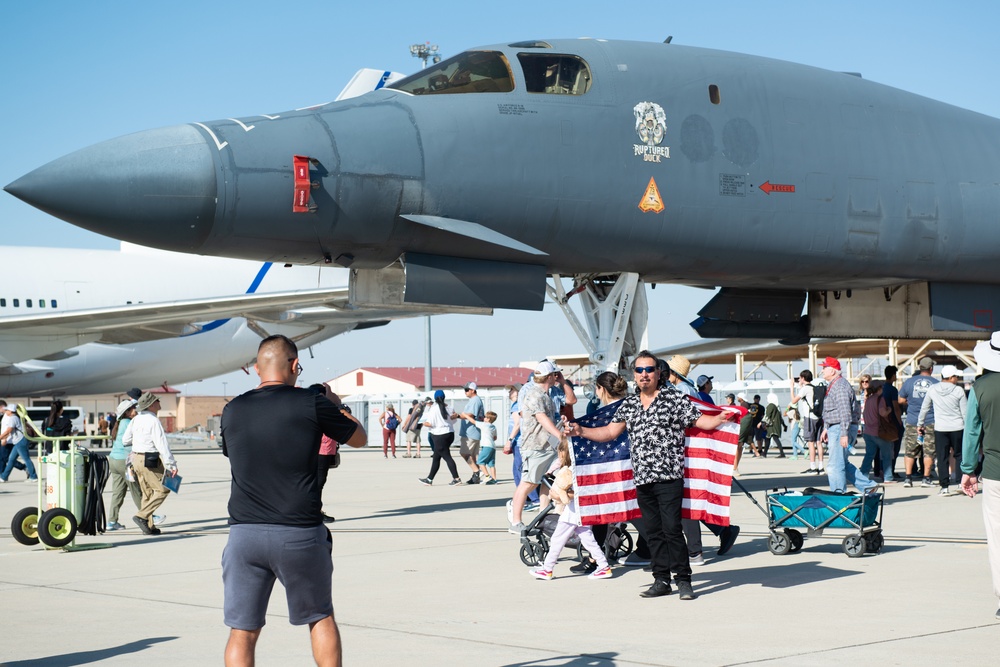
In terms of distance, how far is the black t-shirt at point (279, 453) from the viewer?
4617 millimetres

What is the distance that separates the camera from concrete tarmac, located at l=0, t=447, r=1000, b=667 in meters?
5.83

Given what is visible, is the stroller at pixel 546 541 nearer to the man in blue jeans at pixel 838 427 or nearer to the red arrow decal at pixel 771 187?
the man in blue jeans at pixel 838 427

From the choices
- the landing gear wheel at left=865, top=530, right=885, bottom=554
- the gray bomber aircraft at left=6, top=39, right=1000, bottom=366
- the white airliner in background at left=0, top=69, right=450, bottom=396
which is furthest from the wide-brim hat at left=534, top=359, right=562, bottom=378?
the white airliner in background at left=0, top=69, right=450, bottom=396

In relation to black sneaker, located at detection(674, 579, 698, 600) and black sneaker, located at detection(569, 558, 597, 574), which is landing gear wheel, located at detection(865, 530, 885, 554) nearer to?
black sneaker, located at detection(569, 558, 597, 574)

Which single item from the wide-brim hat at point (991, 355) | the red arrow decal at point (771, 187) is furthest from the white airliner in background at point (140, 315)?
the wide-brim hat at point (991, 355)

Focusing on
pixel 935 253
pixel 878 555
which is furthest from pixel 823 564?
pixel 935 253

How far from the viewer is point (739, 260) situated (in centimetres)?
1208

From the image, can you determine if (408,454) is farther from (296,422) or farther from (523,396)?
(296,422)

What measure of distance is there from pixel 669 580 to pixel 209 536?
617 centimetres

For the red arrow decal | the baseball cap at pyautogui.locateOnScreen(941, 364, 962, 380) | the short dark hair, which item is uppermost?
the red arrow decal

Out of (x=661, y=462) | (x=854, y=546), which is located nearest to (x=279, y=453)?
(x=661, y=462)

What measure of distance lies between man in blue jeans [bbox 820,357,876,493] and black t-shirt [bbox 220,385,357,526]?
8760 mm

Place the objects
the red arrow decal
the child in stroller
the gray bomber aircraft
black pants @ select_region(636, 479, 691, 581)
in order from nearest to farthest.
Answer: black pants @ select_region(636, 479, 691, 581) < the child in stroller < the gray bomber aircraft < the red arrow decal

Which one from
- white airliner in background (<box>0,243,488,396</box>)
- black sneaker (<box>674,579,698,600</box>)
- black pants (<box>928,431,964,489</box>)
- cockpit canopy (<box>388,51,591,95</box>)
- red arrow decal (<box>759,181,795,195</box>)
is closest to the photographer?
black sneaker (<box>674,579,698,600</box>)
